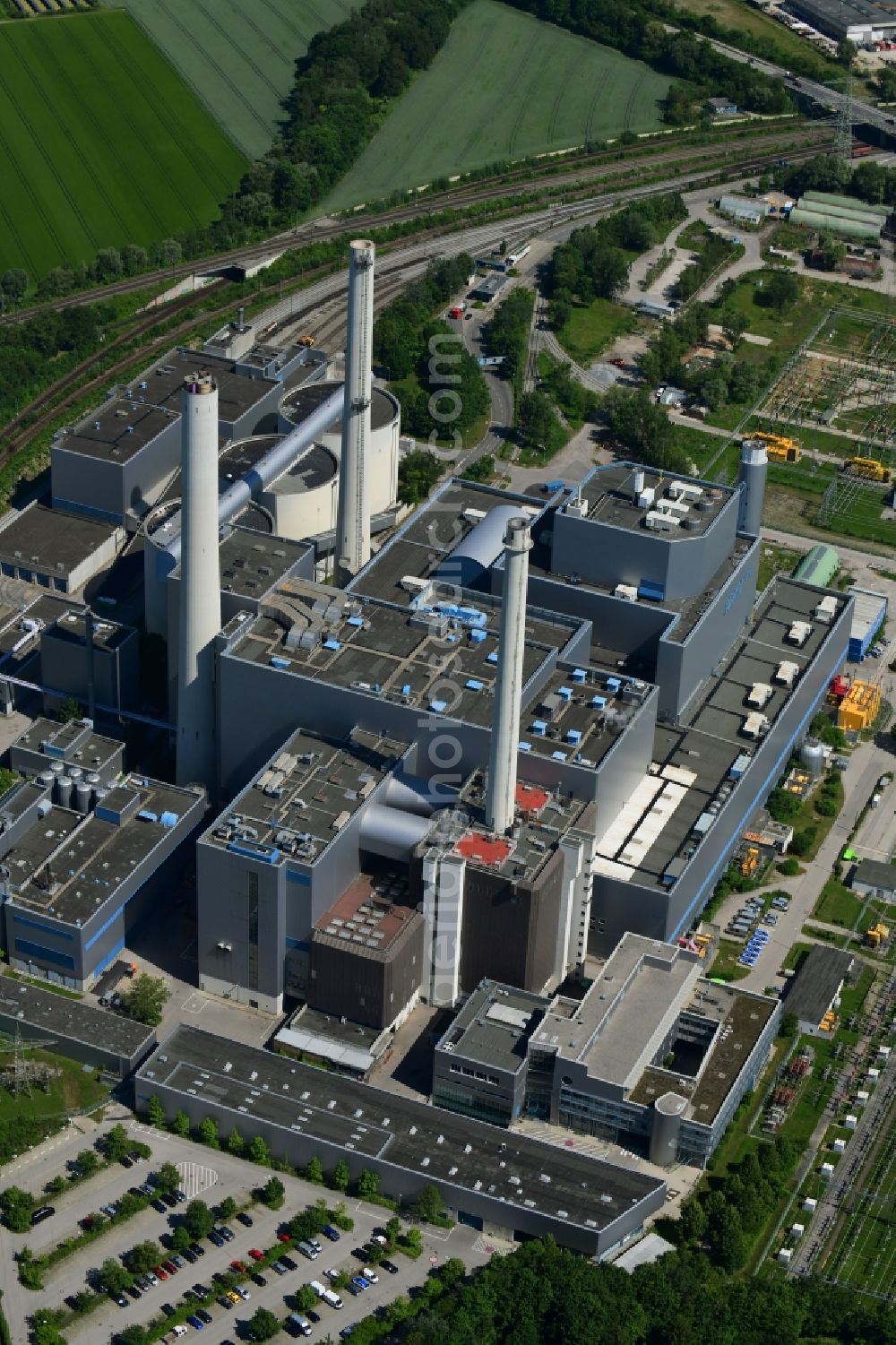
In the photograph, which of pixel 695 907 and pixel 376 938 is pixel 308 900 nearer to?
pixel 376 938

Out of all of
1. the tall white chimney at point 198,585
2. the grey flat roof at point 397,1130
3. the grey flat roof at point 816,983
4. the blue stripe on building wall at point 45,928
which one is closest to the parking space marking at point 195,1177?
the grey flat roof at point 397,1130

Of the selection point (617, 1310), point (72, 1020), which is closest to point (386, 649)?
point (72, 1020)

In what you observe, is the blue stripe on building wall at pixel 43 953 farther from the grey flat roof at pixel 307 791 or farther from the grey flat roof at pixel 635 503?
the grey flat roof at pixel 635 503

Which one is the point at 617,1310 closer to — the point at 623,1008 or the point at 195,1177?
the point at 623,1008

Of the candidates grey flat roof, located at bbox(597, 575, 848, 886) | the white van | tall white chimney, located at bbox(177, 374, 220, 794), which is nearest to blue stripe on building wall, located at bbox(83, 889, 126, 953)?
tall white chimney, located at bbox(177, 374, 220, 794)

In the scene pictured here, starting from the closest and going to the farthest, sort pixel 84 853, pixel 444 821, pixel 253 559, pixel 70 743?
pixel 444 821 → pixel 84 853 → pixel 70 743 → pixel 253 559
